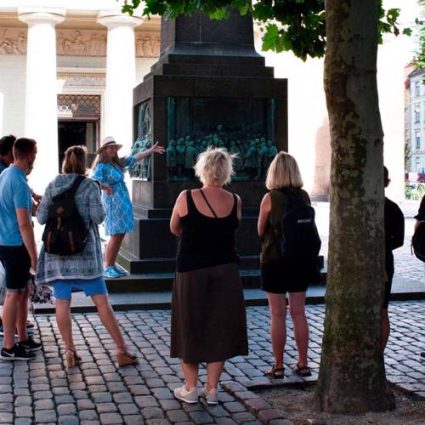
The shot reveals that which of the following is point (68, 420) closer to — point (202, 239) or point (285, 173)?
point (202, 239)

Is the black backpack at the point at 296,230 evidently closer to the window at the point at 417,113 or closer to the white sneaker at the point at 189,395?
the white sneaker at the point at 189,395

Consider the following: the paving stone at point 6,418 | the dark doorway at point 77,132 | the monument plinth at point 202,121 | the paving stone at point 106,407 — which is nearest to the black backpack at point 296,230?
the paving stone at point 106,407

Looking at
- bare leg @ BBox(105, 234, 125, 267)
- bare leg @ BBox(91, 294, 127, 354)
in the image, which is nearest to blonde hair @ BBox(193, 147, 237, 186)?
bare leg @ BBox(91, 294, 127, 354)

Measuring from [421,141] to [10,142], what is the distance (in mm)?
96183

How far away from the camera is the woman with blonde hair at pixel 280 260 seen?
6438 millimetres

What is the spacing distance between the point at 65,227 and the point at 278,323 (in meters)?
1.77

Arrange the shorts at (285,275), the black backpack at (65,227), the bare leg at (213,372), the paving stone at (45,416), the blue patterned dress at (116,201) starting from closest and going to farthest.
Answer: the paving stone at (45,416)
the bare leg at (213,372)
the shorts at (285,275)
the black backpack at (65,227)
the blue patterned dress at (116,201)

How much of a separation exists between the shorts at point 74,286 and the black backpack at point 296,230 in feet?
4.99

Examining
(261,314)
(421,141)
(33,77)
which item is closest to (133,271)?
(261,314)

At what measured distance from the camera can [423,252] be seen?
7168 millimetres

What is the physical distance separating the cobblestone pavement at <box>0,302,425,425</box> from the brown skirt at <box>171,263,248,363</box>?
0.36 meters

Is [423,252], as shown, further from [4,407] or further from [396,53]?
[396,53]

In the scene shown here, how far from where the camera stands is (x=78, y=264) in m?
6.82

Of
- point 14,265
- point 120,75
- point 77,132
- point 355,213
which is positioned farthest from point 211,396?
point 77,132
